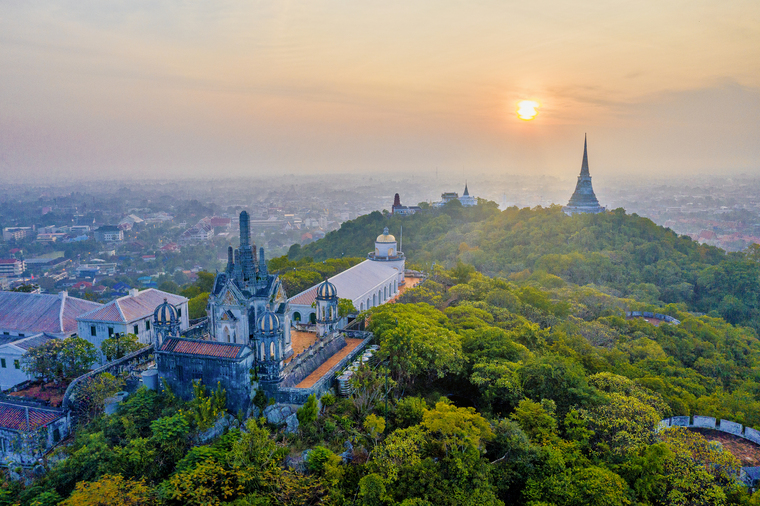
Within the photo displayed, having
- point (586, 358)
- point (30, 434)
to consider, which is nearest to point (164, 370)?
point (30, 434)

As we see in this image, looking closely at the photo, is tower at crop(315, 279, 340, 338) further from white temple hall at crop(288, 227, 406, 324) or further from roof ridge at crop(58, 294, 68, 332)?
roof ridge at crop(58, 294, 68, 332)

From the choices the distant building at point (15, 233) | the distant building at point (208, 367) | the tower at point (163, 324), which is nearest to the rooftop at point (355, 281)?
the tower at point (163, 324)

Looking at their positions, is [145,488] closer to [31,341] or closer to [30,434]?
[30,434]

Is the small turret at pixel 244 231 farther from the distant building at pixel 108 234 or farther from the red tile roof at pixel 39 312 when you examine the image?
the distant building at pixel 108 234

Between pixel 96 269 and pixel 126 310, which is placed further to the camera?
pixel 96 269

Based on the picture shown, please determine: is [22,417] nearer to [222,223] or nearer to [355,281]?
[355,281]

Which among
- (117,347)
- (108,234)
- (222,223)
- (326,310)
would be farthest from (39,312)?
(108,234)
